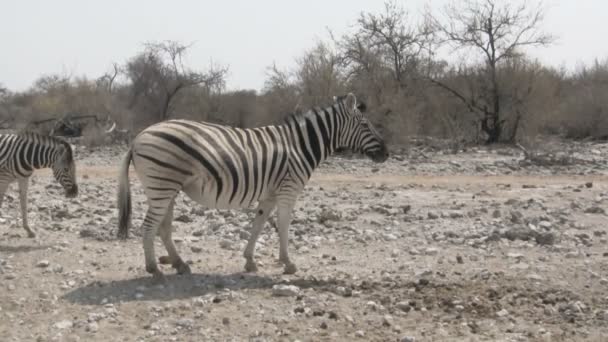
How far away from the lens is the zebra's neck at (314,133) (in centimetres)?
804

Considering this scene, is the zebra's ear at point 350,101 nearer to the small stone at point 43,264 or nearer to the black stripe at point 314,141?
the black stripe at point 314,141

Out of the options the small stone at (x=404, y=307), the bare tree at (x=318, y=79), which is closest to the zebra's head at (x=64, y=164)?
the small stone at (x=404, y=307)

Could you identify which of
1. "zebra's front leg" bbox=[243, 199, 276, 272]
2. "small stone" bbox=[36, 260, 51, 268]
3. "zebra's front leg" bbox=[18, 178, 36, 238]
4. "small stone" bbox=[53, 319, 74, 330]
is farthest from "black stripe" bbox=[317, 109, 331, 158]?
"zebra's front leg" bbox=[18, 178, 36, 238]

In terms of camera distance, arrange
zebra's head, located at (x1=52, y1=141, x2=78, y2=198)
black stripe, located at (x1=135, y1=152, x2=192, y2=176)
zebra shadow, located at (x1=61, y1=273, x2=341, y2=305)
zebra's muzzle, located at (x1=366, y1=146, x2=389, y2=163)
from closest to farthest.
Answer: zebra shadow, located at (x1=61, y1=273, x2=341, y2=305), black stripe, located at (x1=135, y1=152, x2=192, y2=176), zebra's muzzle, located at (x1=366, y1=146, x2=389, y2=163), zebra's head, located at (x1=52, y1=141, x2=78, y2=198)

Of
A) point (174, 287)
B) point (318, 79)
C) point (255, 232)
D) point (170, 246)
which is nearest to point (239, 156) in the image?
point (255, 232)

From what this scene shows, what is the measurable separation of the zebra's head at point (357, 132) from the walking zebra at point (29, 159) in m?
4.00

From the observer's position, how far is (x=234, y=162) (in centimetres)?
737

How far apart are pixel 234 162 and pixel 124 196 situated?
3.81 feet

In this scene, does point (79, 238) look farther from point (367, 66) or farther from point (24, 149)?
point (367, 66)

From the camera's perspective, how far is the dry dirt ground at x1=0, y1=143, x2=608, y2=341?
6055mm

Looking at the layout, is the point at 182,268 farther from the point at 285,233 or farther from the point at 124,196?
the point at 285,233

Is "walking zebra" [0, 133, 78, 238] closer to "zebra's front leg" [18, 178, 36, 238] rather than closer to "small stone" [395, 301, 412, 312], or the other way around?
"zebra's front leg" [18, 178, 36, 238]

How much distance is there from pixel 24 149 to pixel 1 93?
37.9 metres

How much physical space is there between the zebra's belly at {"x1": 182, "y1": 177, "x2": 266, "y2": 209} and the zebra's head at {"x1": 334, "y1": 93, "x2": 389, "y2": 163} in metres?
1.50
